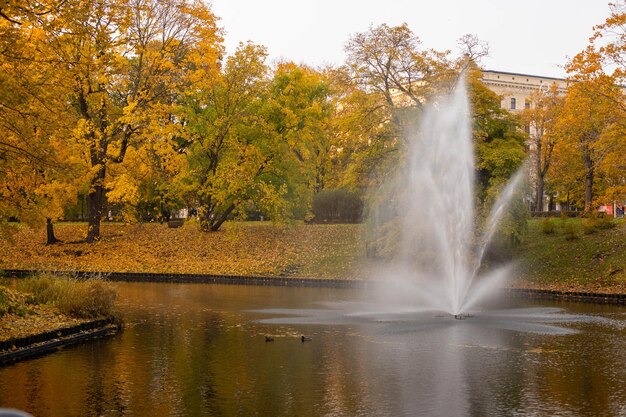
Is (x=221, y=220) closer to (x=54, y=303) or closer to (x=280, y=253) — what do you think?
(x=280, y=253)

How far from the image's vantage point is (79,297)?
21.0 m

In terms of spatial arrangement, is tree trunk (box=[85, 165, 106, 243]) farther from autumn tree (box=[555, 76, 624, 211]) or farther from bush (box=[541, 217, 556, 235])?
autumn tree (box=[555, 76, 624, 211])

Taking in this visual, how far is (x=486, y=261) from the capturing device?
39.1 meters

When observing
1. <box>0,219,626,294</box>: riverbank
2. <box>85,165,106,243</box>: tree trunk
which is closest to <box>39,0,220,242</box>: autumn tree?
<box>85,165,106,243</box>: tree trunk

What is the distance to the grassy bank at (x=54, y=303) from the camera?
18984 millimetres

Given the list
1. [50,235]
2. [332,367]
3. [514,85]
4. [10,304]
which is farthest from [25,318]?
[514,85]

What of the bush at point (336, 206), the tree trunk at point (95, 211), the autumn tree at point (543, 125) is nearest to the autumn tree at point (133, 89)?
the tree trunk at point (95, 211)

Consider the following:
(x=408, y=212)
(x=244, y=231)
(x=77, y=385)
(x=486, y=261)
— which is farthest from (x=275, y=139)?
(x=77, y=385)

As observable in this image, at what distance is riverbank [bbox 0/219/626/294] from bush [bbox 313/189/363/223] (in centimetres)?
656

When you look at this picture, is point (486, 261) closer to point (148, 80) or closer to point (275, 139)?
point (275, 139)

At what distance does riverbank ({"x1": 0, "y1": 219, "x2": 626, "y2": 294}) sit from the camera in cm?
3850

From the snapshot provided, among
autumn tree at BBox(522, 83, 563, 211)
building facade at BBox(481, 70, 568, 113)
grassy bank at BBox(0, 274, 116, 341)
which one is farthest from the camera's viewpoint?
building facade at BBox(481, 70, 568, 113)

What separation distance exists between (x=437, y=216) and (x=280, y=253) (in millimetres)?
13522

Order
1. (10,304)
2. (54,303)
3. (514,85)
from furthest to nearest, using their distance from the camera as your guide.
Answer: (514,85) < (54,303) < (10,304)
